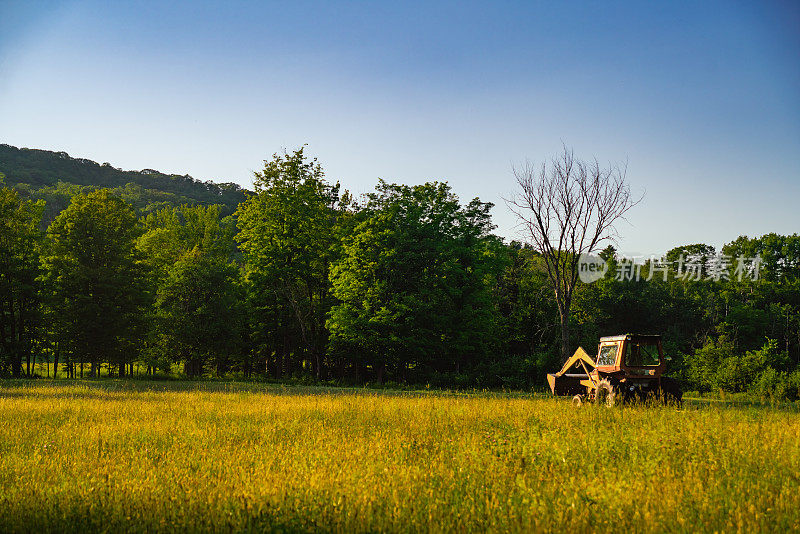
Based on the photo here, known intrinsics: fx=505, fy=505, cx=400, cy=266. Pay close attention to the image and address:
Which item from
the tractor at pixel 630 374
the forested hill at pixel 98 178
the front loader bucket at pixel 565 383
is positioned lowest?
the front loader bucket at pixel 565 383

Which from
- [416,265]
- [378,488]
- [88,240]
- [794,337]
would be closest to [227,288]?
[88,240]

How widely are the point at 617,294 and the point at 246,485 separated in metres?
50.3

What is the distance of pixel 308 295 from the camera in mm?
39562

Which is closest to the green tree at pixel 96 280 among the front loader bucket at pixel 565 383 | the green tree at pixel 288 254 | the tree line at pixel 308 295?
the tree line at pixel 308 295

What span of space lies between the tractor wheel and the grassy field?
68.7 inches

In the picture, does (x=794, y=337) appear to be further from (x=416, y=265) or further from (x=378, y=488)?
(x=378, y=488)

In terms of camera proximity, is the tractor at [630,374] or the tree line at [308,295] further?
the tree line at [308,295]

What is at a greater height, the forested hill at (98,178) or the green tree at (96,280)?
the forested hill at (98,178)

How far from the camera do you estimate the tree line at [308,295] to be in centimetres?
3441

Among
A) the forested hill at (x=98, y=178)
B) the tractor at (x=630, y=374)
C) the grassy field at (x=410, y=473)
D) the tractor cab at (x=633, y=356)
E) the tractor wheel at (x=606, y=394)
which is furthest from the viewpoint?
the forested hill at (x=98, y=178)

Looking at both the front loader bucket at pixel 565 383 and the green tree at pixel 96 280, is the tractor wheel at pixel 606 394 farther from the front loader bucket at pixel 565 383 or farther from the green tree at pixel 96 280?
the green tree at pixel 96 280

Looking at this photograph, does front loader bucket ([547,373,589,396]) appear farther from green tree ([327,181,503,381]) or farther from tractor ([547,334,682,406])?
green tree ([327,181,503,381])

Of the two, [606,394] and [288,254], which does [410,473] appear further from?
[288,254]

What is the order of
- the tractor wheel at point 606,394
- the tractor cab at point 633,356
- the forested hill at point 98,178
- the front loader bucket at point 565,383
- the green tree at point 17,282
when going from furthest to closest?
the forested hill at point 98,178 < the green tree at point 17,282 < the front loader bucket at point 565,383 < the tractor cab at point 633,356 < the tractor wheel at point 606,394
